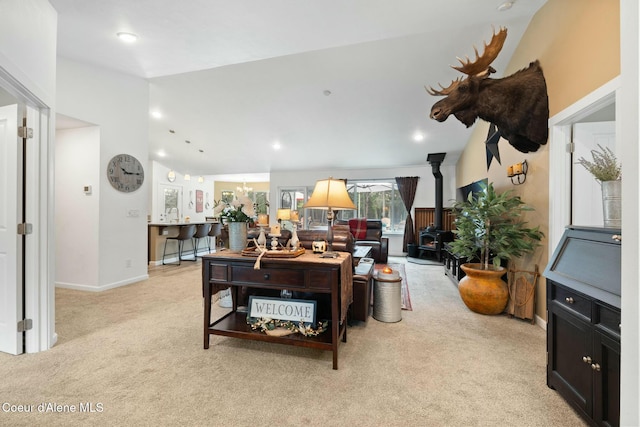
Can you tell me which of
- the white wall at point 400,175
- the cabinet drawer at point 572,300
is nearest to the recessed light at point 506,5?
the cabinet drawer at point 572,300

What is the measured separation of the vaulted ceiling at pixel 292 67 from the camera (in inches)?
97.8

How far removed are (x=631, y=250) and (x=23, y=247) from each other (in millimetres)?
3383

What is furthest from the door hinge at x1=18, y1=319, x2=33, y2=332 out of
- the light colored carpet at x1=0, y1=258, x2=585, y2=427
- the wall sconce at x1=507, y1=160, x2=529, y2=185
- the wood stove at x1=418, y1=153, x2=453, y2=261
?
the wood stove at x1=418, y1=153, x2=453, y2=261

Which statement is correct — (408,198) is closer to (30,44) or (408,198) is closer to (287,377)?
(287,377)

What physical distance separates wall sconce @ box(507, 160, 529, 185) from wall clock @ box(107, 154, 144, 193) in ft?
16.8

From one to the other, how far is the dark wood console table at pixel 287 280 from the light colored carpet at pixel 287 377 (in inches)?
7.3

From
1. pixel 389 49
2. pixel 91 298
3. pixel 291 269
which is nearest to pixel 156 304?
pixel 91 298

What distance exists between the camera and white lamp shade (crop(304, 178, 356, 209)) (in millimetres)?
2182

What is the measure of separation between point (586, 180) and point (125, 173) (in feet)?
17.9

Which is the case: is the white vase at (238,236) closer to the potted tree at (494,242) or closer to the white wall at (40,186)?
the white wall at (40,186)

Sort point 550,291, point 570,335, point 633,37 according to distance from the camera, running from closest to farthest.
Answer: point 633,37
point 570,335
point 550,291

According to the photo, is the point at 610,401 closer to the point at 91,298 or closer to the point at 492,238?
the point at 492,238

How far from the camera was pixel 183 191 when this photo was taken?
9000mm

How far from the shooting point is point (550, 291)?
5.63 ft
